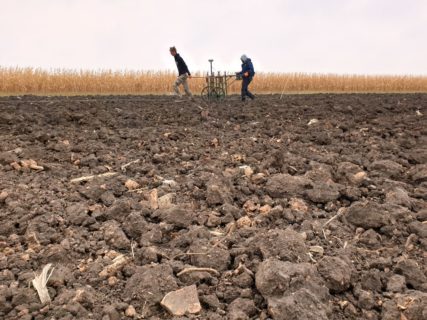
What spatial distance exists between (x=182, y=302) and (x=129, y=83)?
25.1 m

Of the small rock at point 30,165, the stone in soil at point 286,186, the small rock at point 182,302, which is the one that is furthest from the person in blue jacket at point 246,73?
the small rock at point 182,302

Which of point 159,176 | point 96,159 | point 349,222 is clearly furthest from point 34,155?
point 349,222

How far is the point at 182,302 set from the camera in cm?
299

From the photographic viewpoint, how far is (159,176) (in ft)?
17.4

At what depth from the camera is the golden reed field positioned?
25.2m

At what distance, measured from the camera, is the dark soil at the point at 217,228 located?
3035 mm

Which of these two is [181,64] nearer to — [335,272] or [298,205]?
[298,205]

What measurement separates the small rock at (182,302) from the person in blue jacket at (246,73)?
46.4 ft

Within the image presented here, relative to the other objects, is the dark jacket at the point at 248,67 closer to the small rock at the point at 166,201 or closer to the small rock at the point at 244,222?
Result: the small rock at the point at 166,201

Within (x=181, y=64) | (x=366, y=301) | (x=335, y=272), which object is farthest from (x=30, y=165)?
(x=181, y=64)

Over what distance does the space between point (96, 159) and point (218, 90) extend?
13852 millimetres

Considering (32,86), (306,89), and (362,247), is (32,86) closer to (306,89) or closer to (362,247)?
(306,89)

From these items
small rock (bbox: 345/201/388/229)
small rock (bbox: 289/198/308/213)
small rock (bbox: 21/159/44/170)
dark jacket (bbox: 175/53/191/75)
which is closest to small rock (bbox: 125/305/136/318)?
small rock (bbox: 289/198/308/213)

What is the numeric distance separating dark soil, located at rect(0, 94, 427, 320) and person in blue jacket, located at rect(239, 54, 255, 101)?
9872mm
